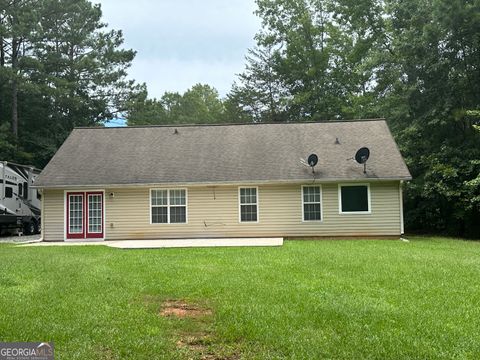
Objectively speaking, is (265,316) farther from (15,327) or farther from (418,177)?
(418,177)

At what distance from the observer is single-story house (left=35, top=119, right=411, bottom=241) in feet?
57.9

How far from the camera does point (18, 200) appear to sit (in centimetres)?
2227

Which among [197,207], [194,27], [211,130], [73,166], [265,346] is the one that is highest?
[194,27]

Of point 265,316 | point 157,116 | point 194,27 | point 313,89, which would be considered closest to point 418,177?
point 194,27

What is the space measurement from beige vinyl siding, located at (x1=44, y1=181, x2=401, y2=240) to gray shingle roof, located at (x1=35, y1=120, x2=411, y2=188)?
54 centimetres

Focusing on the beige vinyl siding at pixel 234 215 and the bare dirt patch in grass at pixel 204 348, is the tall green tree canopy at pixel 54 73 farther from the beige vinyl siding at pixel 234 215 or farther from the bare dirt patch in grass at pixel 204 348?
the bare dirt patch in grass at pixel 204 348

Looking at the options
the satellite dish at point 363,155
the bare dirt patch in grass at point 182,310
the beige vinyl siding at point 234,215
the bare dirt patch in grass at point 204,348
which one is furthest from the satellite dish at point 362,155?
the bare dirt patch in grass at point 204,348

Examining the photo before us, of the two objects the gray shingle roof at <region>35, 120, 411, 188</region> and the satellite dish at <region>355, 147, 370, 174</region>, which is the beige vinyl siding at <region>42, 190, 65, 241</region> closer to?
the gray shingle roof at <region>35, 120, 411, 188</region>

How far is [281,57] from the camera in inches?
1507

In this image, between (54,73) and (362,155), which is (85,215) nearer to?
(362,155)

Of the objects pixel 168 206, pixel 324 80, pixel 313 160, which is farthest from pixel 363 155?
pixel 324 80

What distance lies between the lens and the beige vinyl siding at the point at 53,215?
1809cm

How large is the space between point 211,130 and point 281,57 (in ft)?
61.4

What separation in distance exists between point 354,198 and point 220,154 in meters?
5.68
